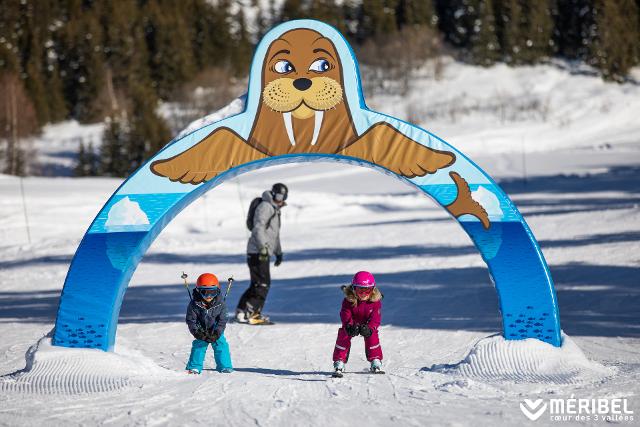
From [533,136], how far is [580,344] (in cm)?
4112

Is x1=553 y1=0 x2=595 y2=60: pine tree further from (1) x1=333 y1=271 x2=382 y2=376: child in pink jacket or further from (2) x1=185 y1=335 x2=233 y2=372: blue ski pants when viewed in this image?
(2) x1=185 y1=335 x2=233 y2=372: blue ski pants

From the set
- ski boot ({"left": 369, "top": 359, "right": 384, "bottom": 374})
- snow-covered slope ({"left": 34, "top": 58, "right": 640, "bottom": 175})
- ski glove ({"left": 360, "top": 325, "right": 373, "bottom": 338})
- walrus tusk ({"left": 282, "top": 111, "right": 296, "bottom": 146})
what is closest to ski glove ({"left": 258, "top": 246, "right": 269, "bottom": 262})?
walrus tusk ({"left": 282, "top": 111, "right": 296, "bottom": 146})

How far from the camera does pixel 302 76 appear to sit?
330 inches

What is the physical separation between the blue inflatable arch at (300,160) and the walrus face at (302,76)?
10 mm

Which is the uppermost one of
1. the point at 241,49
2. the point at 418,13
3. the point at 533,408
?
the point at 418,13

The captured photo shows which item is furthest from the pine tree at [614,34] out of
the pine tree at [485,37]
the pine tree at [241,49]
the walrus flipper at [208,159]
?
the walrus flipper at [208,159]

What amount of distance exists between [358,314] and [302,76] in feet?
8.38

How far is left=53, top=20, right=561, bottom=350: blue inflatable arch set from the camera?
8.02m

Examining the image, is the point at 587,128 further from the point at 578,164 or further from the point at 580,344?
the point at 580,344

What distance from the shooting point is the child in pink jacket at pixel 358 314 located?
7.70 metres

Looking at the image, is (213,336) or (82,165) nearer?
(213,336)

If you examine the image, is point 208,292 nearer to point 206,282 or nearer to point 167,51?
point 206,282

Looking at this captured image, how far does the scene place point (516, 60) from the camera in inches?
2623

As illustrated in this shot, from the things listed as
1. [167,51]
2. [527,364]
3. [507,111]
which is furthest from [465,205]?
[167,51]
